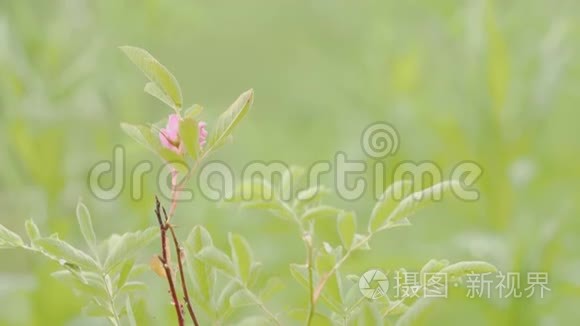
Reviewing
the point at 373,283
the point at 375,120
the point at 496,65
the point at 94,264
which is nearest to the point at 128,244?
the point at 94,264


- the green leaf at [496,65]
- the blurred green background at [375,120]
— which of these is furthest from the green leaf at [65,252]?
the green leaf at [496,65]

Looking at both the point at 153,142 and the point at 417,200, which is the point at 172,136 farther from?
the point at 417,200

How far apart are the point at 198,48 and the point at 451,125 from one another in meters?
1.06

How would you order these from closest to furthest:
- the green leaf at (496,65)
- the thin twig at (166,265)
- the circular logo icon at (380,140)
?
the thin twig at (166,265)
the green leaf at (496,65)
the circular logo icon at (380,140)

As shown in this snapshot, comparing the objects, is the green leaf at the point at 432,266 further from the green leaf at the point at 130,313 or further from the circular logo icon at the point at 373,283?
the green leaf at the point at 130,313

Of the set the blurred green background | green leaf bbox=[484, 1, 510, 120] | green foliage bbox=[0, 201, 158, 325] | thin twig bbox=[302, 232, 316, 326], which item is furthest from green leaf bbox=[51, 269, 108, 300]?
green leaf bbox=[484, 1, 510, 120]

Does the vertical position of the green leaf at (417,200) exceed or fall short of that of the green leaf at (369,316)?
it exceeds it

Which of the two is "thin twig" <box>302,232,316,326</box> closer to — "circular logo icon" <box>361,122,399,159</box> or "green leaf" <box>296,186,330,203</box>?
"green leaf" <box>296,186,330,203</box>

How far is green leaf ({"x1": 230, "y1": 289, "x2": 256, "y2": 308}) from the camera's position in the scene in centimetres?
48

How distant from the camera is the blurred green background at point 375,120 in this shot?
1130 mm

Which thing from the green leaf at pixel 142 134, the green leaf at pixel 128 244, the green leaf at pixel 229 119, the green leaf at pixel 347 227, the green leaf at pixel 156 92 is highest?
the green leaf at pixel 156 92

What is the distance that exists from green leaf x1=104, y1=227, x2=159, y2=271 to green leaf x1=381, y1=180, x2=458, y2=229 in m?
0.12

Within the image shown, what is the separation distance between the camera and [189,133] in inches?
17.6

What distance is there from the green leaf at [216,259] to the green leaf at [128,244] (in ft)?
0.08
